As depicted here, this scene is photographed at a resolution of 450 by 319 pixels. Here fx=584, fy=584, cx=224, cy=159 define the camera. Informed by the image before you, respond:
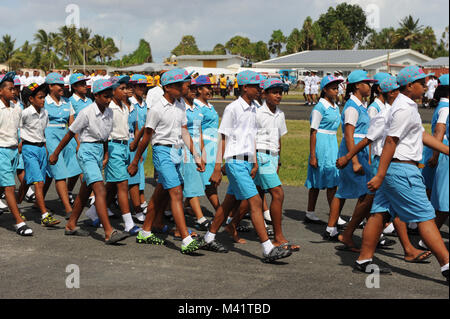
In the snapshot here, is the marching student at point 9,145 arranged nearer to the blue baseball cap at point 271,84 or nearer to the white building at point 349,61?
the blue baseball cap at point 271,84

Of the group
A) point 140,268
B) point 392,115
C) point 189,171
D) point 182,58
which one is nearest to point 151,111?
point 189,171

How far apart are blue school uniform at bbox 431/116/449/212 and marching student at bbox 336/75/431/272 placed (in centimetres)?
51

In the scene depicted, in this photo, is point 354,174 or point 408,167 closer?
point 408,167

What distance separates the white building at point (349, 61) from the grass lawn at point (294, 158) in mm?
45706

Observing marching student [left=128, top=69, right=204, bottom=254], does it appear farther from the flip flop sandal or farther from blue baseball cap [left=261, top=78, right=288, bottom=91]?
the flip flop sandal

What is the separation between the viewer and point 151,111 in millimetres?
6508

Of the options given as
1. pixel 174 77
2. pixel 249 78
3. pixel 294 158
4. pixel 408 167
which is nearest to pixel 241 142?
pixel 249 78

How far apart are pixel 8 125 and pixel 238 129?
3.02 metres

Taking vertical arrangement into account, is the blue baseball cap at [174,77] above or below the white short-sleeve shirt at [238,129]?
Result: above

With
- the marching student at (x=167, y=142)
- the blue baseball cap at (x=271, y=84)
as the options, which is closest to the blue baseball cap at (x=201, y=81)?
the marching student at (x=167, y=142)

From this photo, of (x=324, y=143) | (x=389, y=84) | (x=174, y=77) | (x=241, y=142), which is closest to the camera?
(x=241, y=142)

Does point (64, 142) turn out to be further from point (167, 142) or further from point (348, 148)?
point (348, 148)

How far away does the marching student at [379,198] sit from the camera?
5.52 m

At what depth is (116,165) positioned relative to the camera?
7312 mm
